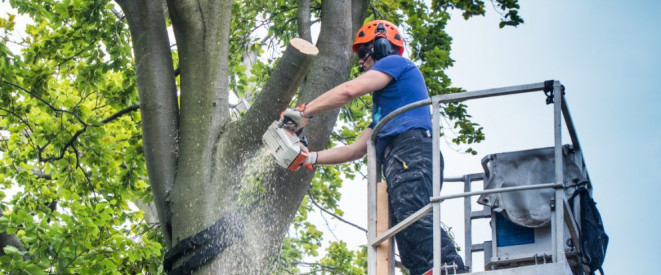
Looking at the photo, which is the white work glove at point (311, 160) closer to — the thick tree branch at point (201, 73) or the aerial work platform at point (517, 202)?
the thick tree branch at point (201, 73)

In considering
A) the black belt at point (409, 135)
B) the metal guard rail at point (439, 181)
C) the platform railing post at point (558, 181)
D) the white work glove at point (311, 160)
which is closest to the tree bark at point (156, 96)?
the white work glove at point (311, 160)

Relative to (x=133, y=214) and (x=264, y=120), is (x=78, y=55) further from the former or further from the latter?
(x=264, y=120)

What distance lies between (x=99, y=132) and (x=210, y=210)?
3523 millimetres

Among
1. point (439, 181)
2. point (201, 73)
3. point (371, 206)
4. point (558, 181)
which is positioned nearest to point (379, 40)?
point (201, 73)

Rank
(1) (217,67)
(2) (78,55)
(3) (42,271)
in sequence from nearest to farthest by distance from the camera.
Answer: (1) (217,67) → (3) (42,271) → (2) (78,55)

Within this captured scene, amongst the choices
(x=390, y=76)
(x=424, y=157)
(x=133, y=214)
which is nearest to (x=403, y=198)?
(x=424, y=157)

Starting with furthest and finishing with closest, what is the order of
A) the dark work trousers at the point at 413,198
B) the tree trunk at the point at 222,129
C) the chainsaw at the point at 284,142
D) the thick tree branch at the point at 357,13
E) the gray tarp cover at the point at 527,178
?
1. the thick tree branch at the point at 357,13
2. the tree trunk at the point at 222,129
3. the chainsaw at the point at 284,142
4. the dark work trousers at the point at 413,198
5. the gray tarp cover at the point at 527,178

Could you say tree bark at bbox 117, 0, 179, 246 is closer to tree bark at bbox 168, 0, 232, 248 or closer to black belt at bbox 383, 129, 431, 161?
tree bark at bbox 168, 0, 232, 248

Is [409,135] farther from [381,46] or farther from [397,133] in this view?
[381,46]

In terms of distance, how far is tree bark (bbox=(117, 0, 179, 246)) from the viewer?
23.4 feet

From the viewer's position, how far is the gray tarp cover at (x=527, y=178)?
5660 mm

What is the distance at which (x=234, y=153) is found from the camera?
23.1 ft

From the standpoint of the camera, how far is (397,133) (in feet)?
20.9

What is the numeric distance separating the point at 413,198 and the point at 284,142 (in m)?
1.04
